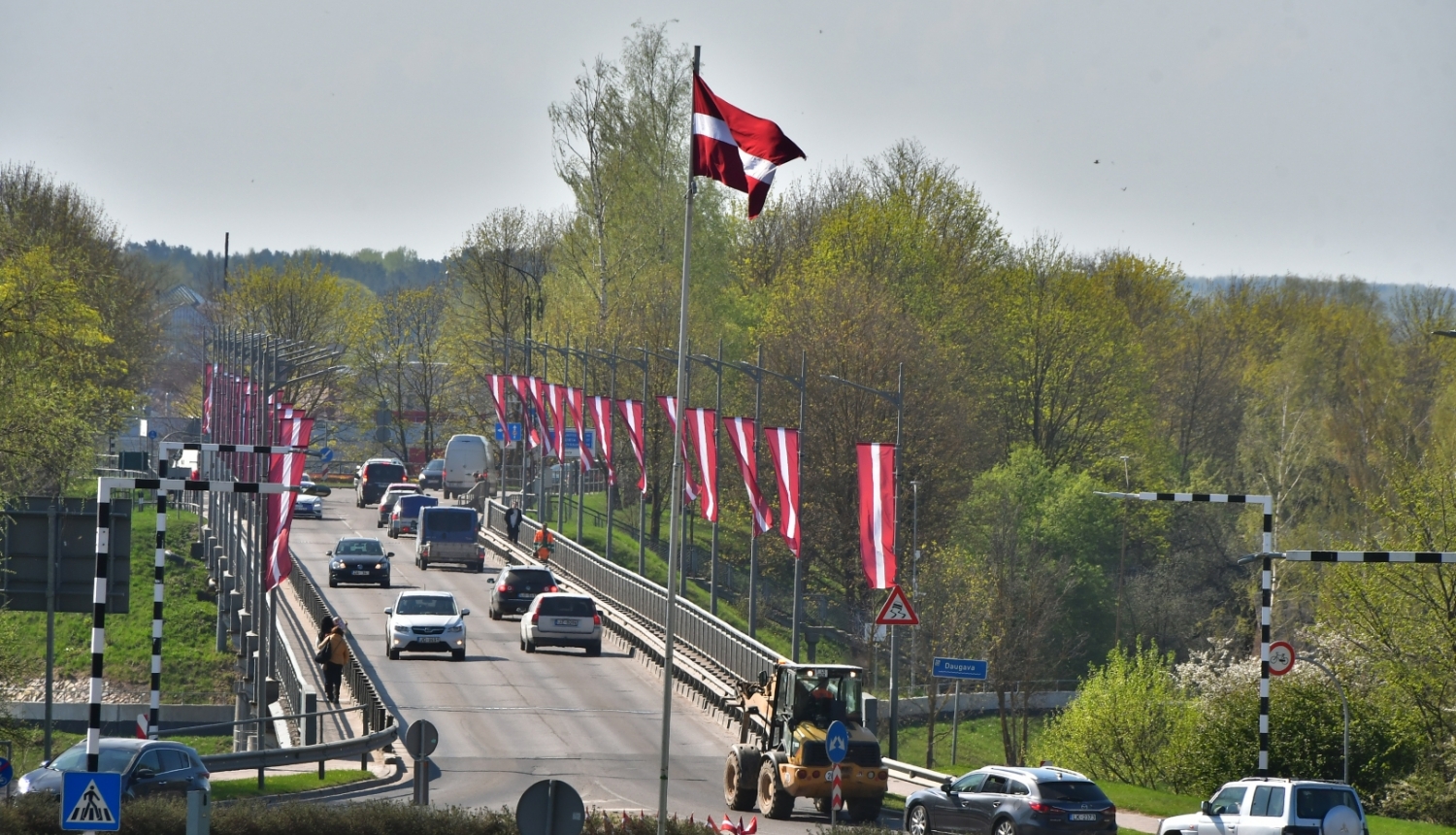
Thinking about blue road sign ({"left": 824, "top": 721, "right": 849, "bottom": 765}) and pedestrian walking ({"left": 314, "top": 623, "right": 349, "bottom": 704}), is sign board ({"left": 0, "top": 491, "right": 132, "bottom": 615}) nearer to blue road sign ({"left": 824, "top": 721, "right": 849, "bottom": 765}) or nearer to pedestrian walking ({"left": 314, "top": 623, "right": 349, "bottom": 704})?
pedestrian walking ({"left": 314, "top": 623, "right": 349, "bottom": 704})

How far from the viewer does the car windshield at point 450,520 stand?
62.8 meters

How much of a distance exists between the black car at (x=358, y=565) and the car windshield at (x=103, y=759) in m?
33.3

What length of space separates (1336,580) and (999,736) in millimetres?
24859

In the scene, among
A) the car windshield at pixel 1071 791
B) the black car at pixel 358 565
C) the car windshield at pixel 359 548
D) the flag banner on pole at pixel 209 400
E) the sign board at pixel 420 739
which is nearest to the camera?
the sign board at pixel 420 739

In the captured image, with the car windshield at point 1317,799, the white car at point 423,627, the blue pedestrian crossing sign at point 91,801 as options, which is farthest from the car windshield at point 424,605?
the blue pedestrian crossing sign at point 91,801

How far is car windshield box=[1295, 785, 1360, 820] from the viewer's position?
73.8 feet

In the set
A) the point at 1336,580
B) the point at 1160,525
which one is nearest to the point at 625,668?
the point at 1336,580

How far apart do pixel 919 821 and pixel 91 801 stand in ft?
43.8

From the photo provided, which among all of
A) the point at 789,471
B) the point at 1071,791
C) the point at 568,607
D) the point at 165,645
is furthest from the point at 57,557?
the point at 165,645

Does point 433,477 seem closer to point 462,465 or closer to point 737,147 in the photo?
point 462,465

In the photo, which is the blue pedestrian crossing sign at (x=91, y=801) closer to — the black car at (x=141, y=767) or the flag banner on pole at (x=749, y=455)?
the black car at (x=141, y=767)

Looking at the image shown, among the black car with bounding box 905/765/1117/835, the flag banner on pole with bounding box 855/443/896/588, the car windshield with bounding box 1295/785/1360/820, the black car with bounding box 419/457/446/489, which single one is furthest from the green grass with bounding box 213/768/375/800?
the black car with bounding box 419/457/446/489

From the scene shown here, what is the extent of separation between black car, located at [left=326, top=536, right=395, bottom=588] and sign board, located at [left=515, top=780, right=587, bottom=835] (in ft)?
141

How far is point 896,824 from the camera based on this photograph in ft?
90.4
